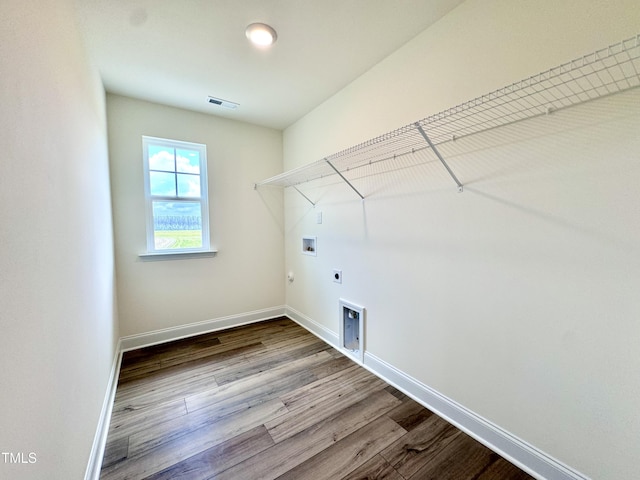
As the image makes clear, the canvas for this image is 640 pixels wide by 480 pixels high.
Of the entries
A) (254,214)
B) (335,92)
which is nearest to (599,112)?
(335,92)

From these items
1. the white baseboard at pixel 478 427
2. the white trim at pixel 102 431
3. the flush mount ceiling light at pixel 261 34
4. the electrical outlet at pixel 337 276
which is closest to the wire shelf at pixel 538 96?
the flush mount ceiling light at pixel 261 34

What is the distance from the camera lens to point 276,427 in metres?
1.64

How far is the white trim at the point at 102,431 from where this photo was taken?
1276 mm

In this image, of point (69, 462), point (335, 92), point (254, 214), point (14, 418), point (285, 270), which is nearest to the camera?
point (14, 418)

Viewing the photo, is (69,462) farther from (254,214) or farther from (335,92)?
(335,92)

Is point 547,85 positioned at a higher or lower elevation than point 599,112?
higher

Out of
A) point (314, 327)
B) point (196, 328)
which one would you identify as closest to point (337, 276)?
point (314, 327)

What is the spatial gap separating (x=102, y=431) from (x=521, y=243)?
258cm

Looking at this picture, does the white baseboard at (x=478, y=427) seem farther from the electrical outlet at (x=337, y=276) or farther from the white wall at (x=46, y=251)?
the white wall at (x=46, y=251)

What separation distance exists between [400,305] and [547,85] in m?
1.50

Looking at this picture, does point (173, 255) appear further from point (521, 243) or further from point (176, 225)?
point (521, 243)

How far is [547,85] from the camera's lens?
1.19 meters

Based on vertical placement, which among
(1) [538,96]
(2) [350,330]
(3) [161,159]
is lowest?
(2) [350,330]

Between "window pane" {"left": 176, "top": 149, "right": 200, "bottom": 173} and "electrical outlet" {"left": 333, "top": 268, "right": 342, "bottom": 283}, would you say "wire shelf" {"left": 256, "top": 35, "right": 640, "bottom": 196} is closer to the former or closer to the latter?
"electrical outlet" {"left": 333, "top": 268, "right": 342, "bottom": 283}
